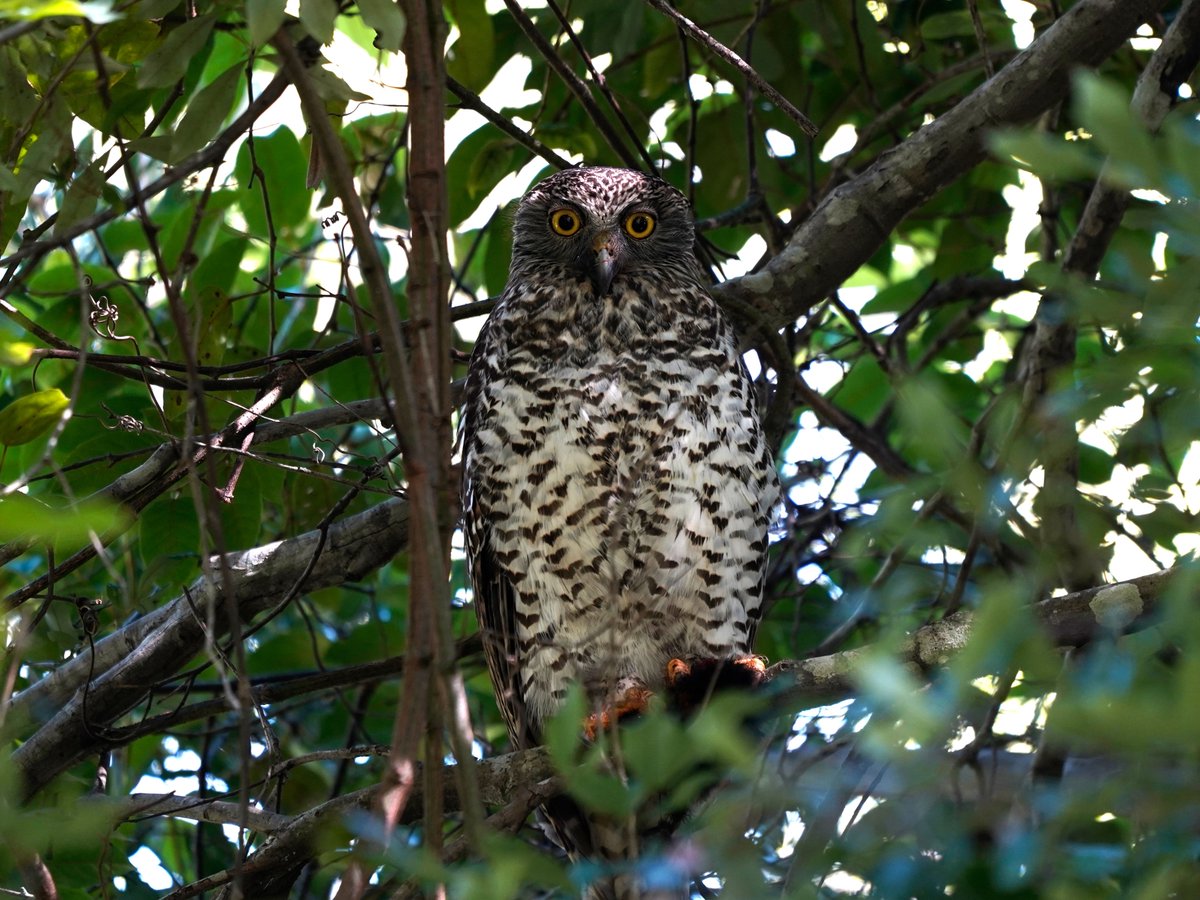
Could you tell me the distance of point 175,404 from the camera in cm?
324

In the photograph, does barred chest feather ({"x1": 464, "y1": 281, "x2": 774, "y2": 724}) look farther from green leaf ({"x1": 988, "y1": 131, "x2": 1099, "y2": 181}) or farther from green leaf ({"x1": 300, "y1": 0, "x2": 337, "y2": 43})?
green leaf ({"x1": 988, "y1": 131, "x2": 1099, "y2": 181})

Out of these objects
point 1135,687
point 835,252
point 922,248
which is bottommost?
point 1135,687

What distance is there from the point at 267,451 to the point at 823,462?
167 cm

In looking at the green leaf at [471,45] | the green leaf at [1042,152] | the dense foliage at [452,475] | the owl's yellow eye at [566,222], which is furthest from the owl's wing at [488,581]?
the green leaf at [1042,152]

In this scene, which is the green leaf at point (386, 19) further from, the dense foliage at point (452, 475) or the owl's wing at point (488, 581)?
the owl's wing at point (488, 581)

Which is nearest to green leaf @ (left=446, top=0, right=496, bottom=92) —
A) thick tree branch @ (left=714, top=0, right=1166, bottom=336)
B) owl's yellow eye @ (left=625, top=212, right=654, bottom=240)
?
owl's yellow eye @ (left=625, top=212, right=654, bottom=240)

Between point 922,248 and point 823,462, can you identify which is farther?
point 922,248

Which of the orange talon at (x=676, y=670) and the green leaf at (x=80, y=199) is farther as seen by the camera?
the orange talon at (x=676, y=670)

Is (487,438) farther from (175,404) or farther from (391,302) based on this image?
(391,302)

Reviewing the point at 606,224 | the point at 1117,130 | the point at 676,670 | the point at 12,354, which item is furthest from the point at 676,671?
the point at 1117,130

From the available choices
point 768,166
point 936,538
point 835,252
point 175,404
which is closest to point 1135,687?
point 936,538

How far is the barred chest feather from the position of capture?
330 centimetres

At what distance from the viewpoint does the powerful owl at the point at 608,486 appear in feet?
10.8

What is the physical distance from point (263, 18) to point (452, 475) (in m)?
0.69
